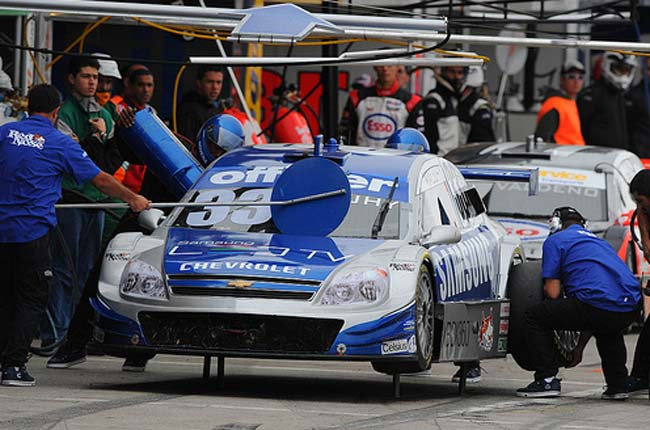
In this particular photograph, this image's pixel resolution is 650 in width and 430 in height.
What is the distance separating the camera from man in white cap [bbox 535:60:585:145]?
2011 cm

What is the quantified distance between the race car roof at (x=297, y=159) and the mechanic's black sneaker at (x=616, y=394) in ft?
5.87

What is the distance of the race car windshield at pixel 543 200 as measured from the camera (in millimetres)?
16766

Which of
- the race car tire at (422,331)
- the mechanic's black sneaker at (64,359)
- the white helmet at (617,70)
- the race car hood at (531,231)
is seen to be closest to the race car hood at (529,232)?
the race car hood at (531,231)

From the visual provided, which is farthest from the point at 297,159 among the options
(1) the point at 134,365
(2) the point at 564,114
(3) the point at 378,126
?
(2) the point at 564,114

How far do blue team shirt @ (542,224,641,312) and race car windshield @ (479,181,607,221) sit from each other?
502cm

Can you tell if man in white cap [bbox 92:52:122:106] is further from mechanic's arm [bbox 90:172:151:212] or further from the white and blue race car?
mechanic's arm [bbox 90:172:151:212]

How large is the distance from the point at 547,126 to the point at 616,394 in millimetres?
8929

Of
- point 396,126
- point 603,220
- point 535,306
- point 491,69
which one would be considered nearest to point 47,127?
point 535,306

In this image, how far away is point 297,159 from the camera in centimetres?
1210

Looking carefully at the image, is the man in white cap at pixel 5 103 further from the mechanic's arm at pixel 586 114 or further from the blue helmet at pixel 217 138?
the mechanic's arm at pixel 586 114

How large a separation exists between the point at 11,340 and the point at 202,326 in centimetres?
134

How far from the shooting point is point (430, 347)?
11.0 m

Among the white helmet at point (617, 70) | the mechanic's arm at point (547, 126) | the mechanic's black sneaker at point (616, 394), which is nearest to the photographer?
the mechanic's black sneaker at point (616, 394)

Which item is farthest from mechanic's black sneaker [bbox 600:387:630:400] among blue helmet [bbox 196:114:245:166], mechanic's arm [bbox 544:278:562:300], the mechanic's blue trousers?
the mechanic's blue trousers
